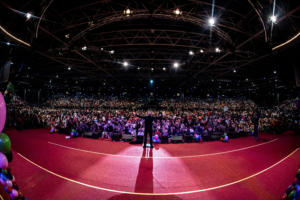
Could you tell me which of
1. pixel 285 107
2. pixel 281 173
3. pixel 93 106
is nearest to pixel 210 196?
Answer: pixel 281 173

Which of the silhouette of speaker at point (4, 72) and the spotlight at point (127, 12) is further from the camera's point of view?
the silhouette of speaker at point (4, 72)

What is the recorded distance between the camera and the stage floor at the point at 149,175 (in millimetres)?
4117

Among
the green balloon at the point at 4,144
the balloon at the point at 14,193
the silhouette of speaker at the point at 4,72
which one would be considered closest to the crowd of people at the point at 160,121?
the green balloon at the point at 4,144

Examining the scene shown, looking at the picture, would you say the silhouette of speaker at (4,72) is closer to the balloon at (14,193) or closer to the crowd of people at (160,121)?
the crowd of people at (160,121)

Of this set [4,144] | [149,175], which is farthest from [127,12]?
[149,175]

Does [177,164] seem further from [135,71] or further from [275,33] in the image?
[135,71]

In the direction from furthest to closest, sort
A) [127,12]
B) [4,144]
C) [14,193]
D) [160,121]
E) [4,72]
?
[160,121], [4,72], [127,12], [4,144], [14,193]

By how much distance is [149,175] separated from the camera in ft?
17.4

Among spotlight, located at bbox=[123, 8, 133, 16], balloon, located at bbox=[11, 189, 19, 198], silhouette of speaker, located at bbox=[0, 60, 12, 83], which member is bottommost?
balloon, located at bbox=[11, 189, 19, 198]

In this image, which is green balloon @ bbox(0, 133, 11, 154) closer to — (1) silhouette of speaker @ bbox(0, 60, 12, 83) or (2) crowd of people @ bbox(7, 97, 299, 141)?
(2) crowd of people @ bbox(7, 97, 299, 141)

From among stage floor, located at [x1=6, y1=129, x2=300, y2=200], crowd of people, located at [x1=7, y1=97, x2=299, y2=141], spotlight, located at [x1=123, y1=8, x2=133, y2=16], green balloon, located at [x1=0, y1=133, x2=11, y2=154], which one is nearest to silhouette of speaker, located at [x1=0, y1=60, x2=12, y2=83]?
stage floor, located at [x1=6, y1=129, x2=300, y2=200]

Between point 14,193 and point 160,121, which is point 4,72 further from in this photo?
point 160,121

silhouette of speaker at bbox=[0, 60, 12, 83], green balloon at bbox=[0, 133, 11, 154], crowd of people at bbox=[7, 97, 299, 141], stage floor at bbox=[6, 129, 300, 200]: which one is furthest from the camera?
crowd of people at bbox=[7, 97, 299, 141]

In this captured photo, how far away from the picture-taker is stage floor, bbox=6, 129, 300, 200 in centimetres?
412
